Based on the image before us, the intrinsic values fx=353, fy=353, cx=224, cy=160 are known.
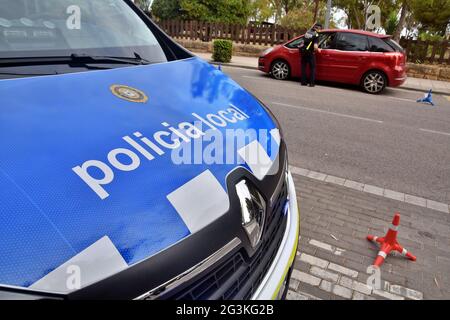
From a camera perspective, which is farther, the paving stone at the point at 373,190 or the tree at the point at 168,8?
the tree at the point at 168,8

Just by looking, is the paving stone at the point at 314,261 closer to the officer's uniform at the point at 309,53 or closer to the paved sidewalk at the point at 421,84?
the officer's uniform at the point at 309,53

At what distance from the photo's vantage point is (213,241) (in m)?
1.19

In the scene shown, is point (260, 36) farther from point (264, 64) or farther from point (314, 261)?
point (314, 261)

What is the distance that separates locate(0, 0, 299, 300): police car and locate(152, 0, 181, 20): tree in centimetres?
2678

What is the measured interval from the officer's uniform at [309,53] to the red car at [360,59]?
394mm

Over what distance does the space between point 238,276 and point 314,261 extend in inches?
66.4

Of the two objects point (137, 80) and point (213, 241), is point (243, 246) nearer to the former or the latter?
point (213, 241)

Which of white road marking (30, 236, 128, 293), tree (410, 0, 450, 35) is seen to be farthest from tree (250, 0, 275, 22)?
white road marking (30, 236, 128, 293)

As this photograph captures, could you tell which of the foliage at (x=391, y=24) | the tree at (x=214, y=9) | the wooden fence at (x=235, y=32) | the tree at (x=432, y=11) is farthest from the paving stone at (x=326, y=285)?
the foliage at (x=391, y=24)

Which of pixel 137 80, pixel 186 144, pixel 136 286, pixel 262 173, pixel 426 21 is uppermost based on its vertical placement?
pixel 426 21

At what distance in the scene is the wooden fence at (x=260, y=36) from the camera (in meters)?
14.3
